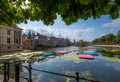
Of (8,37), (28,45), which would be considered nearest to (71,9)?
(8,37)

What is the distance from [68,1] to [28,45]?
73780 millimetres

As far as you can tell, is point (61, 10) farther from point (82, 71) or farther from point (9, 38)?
point (9, 38)

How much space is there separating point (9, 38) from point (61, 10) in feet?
165

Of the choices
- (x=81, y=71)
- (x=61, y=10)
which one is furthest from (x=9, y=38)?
(x=61, y=10)

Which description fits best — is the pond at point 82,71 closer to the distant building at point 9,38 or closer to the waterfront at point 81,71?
the waterfront at point 81,71

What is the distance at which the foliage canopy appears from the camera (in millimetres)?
2277

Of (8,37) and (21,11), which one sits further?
(8,37)

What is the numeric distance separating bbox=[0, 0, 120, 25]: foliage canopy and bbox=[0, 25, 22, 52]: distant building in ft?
137

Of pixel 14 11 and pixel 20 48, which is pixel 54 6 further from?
pixel 20 48

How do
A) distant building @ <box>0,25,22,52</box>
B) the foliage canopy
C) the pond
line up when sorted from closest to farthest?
the foliage canopy
the pond
distant building @ <box>0,25,22,52</box>

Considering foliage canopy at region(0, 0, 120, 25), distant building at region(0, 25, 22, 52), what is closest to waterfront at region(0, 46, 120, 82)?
foliage canopy at region(0, 0, 120, 25)

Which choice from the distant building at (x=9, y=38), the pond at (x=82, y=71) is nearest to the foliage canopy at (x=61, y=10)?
the pond at (x=82, y=71)

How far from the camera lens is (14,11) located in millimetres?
7129

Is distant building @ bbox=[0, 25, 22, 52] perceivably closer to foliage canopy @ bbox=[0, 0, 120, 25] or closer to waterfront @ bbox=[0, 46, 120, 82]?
waterfront @ bbox=[0, 46, 120, 82]
